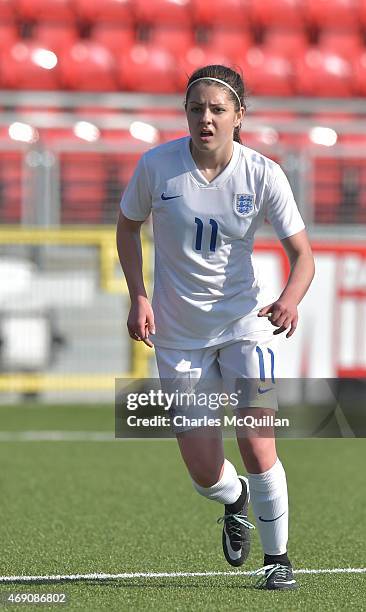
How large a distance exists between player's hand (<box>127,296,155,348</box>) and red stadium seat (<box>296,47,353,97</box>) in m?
10.6

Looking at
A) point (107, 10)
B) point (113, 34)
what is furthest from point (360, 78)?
point (107, 10)

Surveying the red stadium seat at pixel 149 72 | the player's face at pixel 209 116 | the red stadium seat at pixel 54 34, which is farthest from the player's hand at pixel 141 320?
the red stadium seat at pixel 54 34

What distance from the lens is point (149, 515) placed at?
5824 mm

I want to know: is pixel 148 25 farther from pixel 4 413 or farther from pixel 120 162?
pixel 4 413

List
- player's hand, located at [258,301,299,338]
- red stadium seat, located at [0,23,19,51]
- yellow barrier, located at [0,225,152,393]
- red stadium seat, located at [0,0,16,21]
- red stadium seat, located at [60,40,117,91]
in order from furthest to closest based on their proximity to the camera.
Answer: red stadium seat, located at [0,0,16,21] < red stadium seat, located at [0,23,19,51] < red stadium seat, located at [60,40,117,91] < yellow barrier, located at [0,225,152,393] < player's hand, located at [258,301,299,338]

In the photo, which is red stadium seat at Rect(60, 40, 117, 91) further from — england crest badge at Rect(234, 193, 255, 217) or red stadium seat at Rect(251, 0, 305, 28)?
england crest badge at Rect(234, 193, 255, 217)

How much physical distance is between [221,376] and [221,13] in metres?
11.6

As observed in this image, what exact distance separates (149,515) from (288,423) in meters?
1.32

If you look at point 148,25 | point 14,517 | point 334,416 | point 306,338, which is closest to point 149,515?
point 14,517

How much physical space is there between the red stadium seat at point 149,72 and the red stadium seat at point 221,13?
112cm

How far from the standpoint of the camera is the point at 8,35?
48.8 feet

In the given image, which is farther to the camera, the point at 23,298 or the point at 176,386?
the point at 23,298

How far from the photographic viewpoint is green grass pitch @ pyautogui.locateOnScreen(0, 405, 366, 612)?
4.03 m

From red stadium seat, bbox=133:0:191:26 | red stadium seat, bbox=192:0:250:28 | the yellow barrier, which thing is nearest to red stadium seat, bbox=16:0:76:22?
red stadium seat, bbox=133:0:191:26
